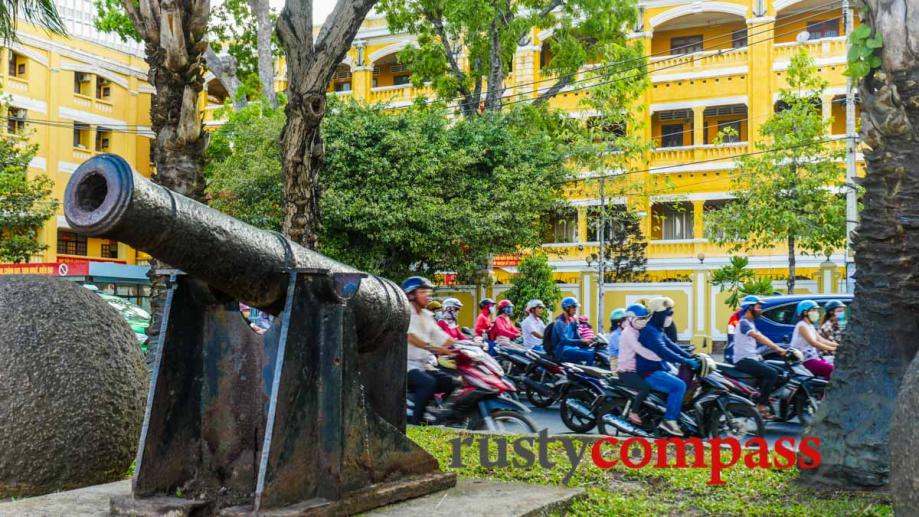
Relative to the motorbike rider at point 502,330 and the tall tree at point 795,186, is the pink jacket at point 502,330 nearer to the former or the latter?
the motorbike rider at point 502,330

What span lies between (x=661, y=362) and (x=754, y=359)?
6.96 feet

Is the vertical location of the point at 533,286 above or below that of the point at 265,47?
below

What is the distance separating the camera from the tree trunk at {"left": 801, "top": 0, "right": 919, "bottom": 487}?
6.62 metres

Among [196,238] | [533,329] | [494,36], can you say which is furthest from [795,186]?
[196,238]

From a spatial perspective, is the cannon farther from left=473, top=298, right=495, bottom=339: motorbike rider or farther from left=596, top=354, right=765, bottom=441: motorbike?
left=473, top=298, right=495, bottom=339: motorbike rider

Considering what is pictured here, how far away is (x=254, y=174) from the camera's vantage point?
26.7m

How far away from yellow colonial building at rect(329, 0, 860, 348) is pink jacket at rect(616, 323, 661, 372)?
71.6ft

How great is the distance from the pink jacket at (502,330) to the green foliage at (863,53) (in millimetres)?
10178

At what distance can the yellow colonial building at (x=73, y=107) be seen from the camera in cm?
3841

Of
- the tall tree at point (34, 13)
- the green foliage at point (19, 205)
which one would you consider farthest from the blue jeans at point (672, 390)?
the green foliage at point (19, 205)

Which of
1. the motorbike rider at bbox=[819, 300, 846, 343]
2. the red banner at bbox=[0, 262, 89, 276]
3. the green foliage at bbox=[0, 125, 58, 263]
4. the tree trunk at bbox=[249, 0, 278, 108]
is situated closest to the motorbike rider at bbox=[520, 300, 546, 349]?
the motorbike rider at bbox=[819, 300, 846, 343]

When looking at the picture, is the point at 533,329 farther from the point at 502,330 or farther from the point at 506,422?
the point at 506,422

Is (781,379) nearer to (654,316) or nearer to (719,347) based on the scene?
→ (654,316)

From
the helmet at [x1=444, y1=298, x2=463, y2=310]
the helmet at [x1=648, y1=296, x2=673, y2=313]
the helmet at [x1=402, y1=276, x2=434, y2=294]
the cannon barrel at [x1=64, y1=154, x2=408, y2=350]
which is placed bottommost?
the helmet at [x1=444, y1=298, x2=463, y2=310]
